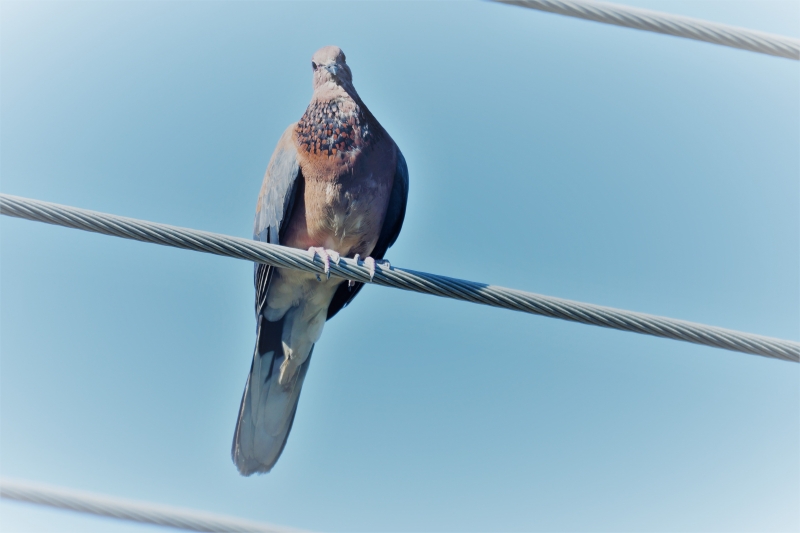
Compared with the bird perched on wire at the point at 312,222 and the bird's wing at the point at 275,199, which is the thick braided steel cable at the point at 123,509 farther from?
the bird's wing at the point at 275,199

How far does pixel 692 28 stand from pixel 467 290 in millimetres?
1274

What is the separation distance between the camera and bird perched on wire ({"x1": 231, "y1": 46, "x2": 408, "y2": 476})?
400 cm

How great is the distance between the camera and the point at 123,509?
2.33m

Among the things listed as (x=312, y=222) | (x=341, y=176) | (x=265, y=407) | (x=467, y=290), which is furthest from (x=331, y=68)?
(x=467, y=290)

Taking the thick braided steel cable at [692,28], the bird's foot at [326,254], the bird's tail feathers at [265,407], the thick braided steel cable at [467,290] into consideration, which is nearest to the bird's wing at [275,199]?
the bird's tail feathers at [265,407]

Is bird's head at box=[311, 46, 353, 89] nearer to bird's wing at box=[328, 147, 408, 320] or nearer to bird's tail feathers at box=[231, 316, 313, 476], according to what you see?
bird's wing at box=[328, 147, 408, 320]

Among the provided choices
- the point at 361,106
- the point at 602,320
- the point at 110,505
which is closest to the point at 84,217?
the point at 110,505

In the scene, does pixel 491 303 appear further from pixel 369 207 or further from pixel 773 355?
pixel 369 207

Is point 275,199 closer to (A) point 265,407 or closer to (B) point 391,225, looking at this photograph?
(B) point 391,225

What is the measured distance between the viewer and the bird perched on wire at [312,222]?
4000mm

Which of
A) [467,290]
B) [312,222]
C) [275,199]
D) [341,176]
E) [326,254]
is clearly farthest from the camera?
[275,199]

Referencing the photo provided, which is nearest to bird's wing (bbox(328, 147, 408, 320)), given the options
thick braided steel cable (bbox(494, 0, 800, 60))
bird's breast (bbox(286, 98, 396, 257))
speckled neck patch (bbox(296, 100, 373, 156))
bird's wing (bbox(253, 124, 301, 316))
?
bird's breast (bbox(286, 98, 396, 257))

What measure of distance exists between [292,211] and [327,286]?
0.51 m

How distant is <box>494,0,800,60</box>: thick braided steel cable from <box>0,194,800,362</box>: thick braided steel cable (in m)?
1.07
